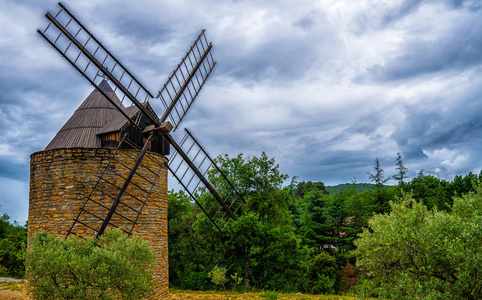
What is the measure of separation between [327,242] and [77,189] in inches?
1129

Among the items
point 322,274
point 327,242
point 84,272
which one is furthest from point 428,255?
point 327,242

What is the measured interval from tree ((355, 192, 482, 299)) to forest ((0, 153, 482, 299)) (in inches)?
0.9

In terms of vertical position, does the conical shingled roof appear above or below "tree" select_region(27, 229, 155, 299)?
above

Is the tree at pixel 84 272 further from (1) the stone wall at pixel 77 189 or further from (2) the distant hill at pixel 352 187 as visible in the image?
(2) the distant hill at pixel 352 187

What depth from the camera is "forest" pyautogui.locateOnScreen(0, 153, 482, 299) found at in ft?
24.7

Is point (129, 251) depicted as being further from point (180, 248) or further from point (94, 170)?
point (180, 248)

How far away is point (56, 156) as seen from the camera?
39.9 feet

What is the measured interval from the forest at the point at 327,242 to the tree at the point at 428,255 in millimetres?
22

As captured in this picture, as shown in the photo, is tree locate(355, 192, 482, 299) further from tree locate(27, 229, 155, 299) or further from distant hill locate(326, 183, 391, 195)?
distant hill locate(326, 183, 391, 195)

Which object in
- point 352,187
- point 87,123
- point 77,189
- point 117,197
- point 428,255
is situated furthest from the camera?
point 352,187

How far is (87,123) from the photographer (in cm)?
1386

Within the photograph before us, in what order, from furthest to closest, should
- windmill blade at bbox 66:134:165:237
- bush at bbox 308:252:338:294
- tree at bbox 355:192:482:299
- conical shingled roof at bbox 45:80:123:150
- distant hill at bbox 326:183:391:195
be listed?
distant hill at bbox 326:183:391:195, bush at bbox 308:252:338:294, conical shingled roof at bbox 45:80:123:150, windmill blade at bbox 66:134:165:237, tree at bbox 355:192:482:299

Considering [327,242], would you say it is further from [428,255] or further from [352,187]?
[352,187]

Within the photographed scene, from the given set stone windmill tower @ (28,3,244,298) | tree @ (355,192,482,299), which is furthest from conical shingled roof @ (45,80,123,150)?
tree @ (355,192,482,299)
